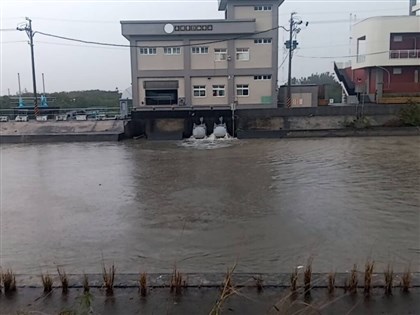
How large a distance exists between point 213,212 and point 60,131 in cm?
1970

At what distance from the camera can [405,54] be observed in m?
31.1

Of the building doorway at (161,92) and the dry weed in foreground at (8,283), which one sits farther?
the building doorway at (161,92)

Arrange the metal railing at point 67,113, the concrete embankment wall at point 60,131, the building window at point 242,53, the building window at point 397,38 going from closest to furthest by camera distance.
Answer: the concrete embankment wall at point 60,131 < the metal railing at point 67,113 < the building window at point 242,53 < the building window at point 397,38

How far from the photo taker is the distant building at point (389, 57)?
101 feet

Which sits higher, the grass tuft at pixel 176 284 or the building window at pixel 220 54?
the building window at pixel 220 54

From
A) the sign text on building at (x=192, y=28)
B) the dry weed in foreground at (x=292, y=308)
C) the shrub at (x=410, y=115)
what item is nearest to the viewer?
the dry weed in foreground at (x=292, y=308)

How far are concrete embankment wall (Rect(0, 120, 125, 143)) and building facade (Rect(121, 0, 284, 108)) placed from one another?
19.3ft

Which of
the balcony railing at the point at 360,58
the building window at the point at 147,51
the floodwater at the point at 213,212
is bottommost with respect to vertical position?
the floodwater at the point at 213,212

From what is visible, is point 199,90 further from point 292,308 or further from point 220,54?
point 292,308

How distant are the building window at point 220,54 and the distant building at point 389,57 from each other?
10.9m

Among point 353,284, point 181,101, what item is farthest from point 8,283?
point 181,101

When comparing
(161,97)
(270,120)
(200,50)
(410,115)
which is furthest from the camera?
(161,97)

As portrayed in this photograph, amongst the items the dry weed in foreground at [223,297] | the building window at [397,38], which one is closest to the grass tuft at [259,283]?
the dry weed in foreground at [223,297]

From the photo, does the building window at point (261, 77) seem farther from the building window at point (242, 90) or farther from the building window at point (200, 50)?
the building window at point (200, 50)
